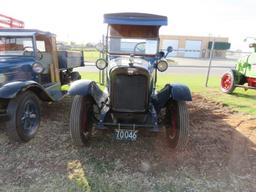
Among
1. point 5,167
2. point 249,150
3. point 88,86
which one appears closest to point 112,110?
point 88,86

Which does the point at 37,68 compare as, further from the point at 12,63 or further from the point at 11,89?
the point at 11,89

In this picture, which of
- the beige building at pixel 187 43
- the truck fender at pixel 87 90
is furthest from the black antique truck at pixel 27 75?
the beige building at pixel 187 43

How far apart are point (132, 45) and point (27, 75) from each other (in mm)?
2257

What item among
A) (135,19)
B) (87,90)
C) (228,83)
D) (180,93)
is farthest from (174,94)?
(228,83)

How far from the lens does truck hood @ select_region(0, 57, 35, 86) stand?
466cm

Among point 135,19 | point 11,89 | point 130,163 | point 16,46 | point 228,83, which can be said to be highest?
point 135,19

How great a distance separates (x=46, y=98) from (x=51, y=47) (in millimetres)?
1668

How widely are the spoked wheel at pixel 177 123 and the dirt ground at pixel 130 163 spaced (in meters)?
0.19

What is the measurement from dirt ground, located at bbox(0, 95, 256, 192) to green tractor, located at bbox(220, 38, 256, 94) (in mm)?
4390

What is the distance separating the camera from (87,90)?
12.9 feet

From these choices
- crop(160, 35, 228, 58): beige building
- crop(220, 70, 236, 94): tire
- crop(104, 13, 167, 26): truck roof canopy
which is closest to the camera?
crop(104, 13, 167, 26): truck roof canopy

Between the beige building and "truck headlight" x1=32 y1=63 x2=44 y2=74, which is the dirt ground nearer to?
"truck headlight" x1=32 y1=63 x2=44 y2=74

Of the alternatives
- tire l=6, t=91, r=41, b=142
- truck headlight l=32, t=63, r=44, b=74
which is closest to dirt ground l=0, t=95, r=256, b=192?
tire l=6, t=91, r=41, b=142

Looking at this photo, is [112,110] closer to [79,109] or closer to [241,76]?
[79,109]
